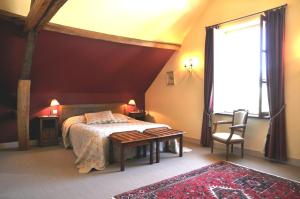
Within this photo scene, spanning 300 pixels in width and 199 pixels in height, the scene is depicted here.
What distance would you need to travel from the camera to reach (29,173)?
3305mm

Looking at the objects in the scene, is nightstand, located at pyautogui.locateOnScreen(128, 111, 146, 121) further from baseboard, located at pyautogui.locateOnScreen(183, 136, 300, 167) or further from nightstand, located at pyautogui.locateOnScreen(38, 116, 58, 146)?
nightstand, located at pyautogui.locateOnScreen(38, 116, 58, 146)

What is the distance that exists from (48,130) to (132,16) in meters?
3.08

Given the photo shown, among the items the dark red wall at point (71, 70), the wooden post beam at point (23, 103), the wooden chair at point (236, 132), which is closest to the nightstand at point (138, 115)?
the dark red wall at point (71, 70)

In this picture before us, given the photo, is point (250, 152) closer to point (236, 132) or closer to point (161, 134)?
point (236, 132)

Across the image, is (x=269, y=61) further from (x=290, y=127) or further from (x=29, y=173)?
(x=29, y=173)

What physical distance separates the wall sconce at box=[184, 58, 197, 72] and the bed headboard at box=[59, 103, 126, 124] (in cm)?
208

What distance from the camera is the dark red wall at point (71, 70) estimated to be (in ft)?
13.5

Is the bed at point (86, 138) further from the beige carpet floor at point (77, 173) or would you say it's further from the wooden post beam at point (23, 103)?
the wooden post beam at point (23, 103)

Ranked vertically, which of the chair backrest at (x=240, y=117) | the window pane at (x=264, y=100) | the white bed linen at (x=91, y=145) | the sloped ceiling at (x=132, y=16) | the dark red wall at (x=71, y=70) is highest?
the sloped ceiling at (x=132, y=16)

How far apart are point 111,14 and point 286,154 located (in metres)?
3.82

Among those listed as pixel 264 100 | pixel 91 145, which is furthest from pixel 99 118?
pixel 264 100

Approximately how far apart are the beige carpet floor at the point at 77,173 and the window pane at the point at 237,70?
3.67 ft

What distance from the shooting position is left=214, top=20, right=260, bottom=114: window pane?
447 centimetres

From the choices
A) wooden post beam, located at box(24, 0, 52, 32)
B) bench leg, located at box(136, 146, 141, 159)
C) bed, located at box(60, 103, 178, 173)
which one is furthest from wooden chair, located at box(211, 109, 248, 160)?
wooden post beam, located at box(24, 0, 52, 32)
